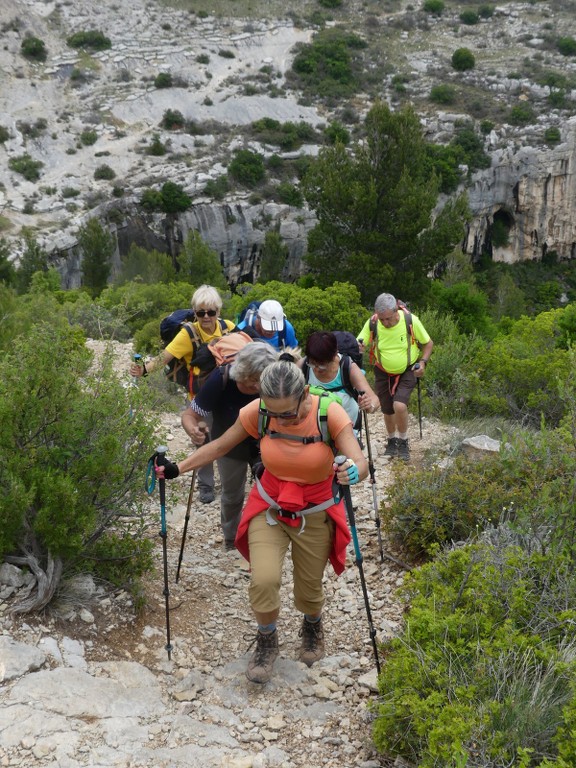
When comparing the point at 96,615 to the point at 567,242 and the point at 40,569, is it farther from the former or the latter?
the point at 567,242

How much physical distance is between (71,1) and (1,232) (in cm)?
2813

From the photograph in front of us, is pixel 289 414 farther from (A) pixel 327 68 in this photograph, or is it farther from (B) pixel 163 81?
(A) pixel 327 68

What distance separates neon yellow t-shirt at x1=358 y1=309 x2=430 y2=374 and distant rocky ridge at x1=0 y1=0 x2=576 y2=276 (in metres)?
28.9

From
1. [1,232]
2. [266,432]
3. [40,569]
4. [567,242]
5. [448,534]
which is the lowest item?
[567,242]

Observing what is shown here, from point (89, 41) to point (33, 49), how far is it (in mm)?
4425

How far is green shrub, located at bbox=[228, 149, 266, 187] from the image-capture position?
39.2 metres

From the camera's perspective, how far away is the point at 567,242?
49031mm

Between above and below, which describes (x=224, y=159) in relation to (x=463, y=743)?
below

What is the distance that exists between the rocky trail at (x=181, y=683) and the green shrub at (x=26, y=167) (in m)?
37.1

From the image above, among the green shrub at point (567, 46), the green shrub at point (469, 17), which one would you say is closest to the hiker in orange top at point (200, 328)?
the green shrub at point (567, 46)

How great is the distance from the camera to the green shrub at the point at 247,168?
39.2 m

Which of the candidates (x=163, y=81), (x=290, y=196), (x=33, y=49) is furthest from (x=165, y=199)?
(x=33, y=49)

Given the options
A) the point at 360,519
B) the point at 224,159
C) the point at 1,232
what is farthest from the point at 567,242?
the point at 360,519

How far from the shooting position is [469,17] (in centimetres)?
5753
